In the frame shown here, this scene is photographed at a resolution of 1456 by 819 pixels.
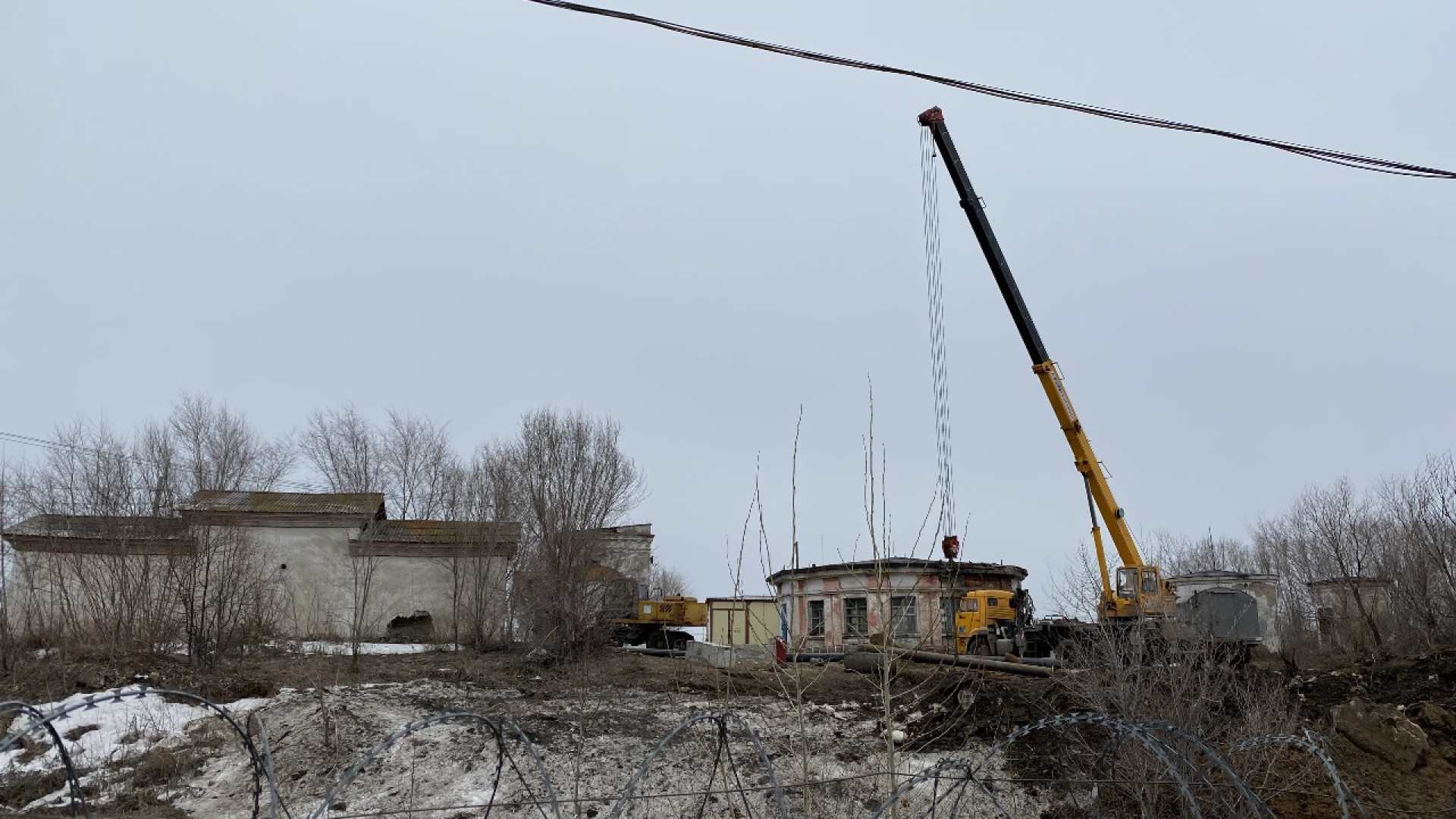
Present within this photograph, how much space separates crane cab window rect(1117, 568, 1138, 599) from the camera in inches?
942

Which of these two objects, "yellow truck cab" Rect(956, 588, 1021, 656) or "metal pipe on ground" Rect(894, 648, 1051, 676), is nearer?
"metal pipe on ground" Rect(894, 648, 1051, 676)

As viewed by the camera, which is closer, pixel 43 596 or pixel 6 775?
pixel 6 775

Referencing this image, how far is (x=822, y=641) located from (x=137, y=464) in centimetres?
2407

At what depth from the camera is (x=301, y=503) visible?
3531 cm

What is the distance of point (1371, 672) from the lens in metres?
20.1

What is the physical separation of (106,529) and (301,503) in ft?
25.3

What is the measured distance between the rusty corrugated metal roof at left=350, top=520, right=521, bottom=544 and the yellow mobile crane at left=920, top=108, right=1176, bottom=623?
18762mm

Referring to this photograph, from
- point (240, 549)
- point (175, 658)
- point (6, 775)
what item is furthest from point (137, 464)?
point (6, 775)

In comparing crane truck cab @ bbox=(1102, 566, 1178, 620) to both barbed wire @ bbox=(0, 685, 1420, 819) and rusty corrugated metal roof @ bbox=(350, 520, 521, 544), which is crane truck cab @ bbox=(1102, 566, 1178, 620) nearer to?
barbed wire @ bbox=(0, 685, 1420, 819)

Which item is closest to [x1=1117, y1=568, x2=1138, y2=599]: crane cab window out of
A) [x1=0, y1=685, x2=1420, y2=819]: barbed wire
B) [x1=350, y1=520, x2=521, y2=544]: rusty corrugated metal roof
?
[x1=0, y1=685, x2=1420, y2=819]: barbed wire

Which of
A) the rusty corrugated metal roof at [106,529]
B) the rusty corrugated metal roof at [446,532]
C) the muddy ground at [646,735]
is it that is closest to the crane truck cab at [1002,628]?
the muddy ground at [646,735]

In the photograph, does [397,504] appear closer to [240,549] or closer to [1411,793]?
[240,549]

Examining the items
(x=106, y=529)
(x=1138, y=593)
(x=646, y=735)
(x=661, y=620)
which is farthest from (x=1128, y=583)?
(x=106, y=529)

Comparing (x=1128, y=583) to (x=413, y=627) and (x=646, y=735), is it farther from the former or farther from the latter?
(x=413, y=627)
